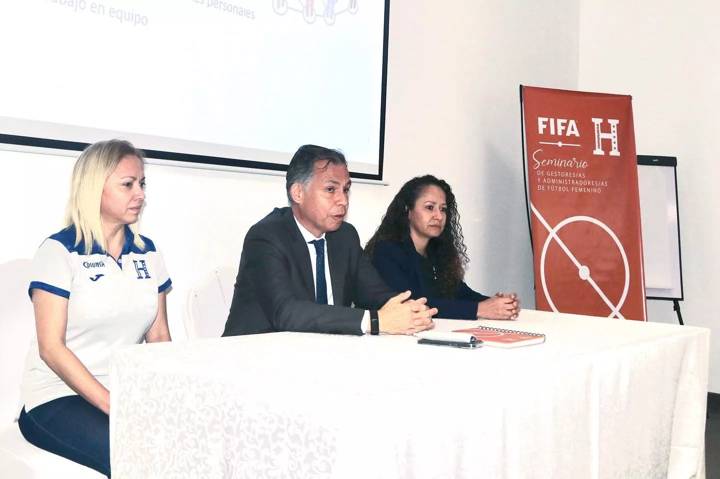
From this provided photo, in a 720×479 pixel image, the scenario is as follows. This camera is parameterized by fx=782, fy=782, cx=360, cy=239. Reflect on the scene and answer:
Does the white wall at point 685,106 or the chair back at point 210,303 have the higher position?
the white wall at point 685,106

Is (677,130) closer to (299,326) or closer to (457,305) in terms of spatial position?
(457,305)

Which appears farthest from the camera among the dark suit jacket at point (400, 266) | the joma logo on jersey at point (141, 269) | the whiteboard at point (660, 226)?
the whiteboard at point (660, 226)

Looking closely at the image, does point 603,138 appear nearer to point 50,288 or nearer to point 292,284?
point 292,284

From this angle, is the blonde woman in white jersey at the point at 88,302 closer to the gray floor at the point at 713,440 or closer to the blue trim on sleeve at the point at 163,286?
the blue trim on sleeve at the point at 163,286

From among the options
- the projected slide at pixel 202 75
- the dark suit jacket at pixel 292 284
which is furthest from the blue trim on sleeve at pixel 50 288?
the projected slide at pixel 202 75

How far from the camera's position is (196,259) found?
3.01 metres

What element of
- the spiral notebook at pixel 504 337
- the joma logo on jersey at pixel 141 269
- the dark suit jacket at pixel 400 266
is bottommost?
the spiral notebook at pixel 504 337

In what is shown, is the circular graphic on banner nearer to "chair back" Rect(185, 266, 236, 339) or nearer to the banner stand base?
the banner stand base

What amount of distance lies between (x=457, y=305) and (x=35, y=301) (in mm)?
1357

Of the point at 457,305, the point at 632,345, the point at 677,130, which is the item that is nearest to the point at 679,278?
the point at 677,130

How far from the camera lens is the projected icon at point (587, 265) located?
4.34m

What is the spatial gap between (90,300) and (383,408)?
105cm

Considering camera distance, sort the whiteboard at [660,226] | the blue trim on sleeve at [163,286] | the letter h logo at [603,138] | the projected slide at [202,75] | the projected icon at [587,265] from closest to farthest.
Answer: the blue trim on sleeve at [163,286] < the projected slide at [202,75] < the projected icon at [587,265] < the letter h logo at [603,138] < the whiteboard at [660,226]

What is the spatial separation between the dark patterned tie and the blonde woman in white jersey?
0.47 m
